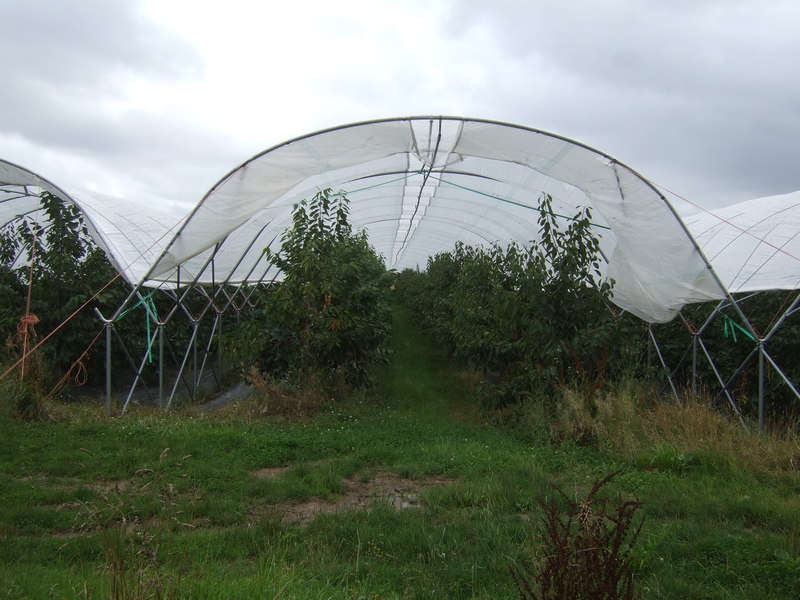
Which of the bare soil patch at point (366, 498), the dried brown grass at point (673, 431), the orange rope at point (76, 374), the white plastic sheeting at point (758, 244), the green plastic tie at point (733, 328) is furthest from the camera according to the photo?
the orange rope at point (76, 374)

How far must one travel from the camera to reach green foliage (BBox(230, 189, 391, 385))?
8820 millimetres

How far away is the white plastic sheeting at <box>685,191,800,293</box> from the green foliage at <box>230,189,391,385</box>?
495cm

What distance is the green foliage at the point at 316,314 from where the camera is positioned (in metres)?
8.82

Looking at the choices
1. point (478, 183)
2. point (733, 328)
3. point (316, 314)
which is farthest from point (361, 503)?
point (478, 183)

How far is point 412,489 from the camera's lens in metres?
5.30

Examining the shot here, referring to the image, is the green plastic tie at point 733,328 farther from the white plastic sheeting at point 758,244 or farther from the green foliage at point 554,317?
the green foliage at point 554,317

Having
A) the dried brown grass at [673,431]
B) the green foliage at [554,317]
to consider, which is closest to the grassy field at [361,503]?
the dried brown grass at [673,431]

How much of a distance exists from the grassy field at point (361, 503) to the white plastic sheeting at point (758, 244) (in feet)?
7.30

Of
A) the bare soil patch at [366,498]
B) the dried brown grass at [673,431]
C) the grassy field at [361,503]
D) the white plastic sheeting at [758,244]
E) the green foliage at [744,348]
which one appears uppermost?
the white plastic sheeting at [758,244]

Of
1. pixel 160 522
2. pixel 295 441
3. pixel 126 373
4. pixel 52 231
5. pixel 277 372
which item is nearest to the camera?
pixel 160 522

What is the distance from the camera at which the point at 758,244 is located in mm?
8453

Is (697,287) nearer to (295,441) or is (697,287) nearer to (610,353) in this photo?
(610,353)

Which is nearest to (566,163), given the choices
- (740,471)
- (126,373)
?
(740,471)

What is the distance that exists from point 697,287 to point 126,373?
33.7 ft
